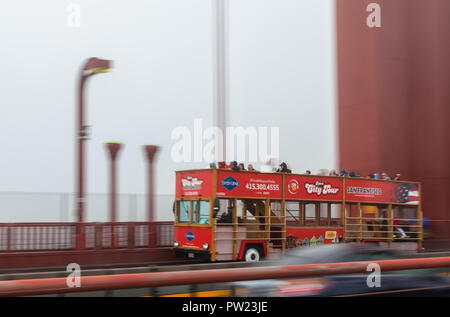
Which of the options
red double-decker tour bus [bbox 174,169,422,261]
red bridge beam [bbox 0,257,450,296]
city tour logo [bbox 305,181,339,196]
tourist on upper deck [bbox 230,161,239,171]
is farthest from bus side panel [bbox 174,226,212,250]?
red bridge beam [bbox 0,257,450,296]

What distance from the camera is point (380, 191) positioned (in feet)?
66.7

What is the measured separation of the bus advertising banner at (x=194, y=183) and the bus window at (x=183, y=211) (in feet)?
0.82

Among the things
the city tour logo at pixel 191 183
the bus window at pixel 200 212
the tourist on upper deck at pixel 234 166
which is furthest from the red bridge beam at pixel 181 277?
the city tour logo at pixel 191 183

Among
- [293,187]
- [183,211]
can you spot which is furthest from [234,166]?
[183,211]

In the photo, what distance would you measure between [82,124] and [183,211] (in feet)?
14.0

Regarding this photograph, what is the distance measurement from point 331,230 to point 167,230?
545 cm

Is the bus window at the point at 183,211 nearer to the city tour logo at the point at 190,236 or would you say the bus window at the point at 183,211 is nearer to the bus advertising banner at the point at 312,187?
the city tour logo at the point at 190,236

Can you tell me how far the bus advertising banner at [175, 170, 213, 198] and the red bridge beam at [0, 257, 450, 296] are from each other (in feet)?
43.1

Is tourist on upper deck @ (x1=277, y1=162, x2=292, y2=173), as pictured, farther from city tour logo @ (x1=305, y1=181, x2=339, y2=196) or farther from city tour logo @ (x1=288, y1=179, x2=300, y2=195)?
city tour logo @ (x1=305, y1=181, x2=339, y2=196)

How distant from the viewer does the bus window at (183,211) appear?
1819 cm

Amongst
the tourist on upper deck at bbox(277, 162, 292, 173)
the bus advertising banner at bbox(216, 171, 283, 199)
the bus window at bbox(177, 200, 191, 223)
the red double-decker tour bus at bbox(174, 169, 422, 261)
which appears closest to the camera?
the bus advertising banner at bbox(216, 171, 283, 199)

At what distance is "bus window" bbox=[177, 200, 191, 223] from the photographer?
59.7ft

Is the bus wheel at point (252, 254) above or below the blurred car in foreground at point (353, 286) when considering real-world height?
below
